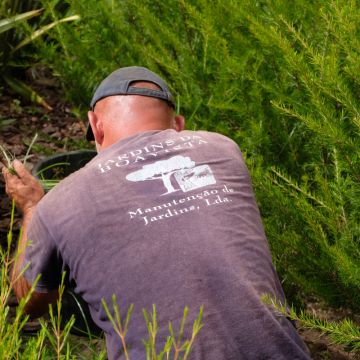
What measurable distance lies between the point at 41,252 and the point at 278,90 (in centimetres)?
112

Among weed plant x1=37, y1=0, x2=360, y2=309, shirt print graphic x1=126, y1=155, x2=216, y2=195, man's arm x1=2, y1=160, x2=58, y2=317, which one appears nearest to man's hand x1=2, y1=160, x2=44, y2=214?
man's arm x1=2, y1=160, x2=58, y2=317

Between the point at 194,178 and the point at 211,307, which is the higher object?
the point at 194,178

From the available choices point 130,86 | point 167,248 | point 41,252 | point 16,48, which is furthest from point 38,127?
point 167,248

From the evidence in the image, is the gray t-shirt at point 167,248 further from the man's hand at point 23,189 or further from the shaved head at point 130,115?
the man's hand at point 23,189

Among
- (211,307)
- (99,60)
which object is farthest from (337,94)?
(99,60)

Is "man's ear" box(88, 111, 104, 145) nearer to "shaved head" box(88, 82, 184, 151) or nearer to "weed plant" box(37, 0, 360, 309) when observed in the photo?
"shaved head" box(88, 82, 184, 151)

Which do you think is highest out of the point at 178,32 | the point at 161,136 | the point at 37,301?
the point at 178,32

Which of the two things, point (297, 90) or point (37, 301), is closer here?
point (37, 301)

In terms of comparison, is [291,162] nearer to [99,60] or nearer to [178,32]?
[178,32]

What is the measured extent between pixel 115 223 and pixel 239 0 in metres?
1.21

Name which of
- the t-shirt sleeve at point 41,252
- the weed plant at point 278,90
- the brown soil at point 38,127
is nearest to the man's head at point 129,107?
the weed plant at point 278,90

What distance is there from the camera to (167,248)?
1961mm

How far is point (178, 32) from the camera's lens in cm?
319

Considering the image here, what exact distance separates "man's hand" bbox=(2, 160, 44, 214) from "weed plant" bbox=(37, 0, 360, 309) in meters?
0.75
